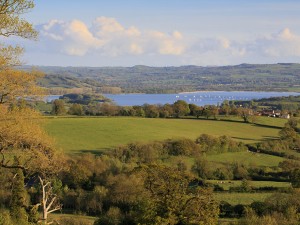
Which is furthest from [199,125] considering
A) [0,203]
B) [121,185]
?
[0,203]

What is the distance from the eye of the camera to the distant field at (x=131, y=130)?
5438 centimetres

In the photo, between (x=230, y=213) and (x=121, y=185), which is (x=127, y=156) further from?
(x=230, y=213)

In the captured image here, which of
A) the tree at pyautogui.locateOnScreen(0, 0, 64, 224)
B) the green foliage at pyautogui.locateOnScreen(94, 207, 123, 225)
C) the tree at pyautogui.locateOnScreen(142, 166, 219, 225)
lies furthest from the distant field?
the tree at pyautogui.locateOnScreen(0, 0, 64, 224)

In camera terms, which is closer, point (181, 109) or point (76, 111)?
point (181, 109)

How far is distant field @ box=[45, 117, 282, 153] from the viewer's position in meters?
54.4

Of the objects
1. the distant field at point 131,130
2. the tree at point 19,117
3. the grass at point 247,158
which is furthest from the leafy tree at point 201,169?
the tree at point 19,117

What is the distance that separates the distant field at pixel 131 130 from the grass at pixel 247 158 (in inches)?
274

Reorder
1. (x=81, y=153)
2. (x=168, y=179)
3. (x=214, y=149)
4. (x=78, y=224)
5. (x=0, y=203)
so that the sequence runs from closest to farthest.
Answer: (x=168, y=179)
(x=78, y=224)
(x=0, y=203)
(x=81, y=153)
(x=214, y=149)

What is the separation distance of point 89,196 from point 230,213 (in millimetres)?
11361

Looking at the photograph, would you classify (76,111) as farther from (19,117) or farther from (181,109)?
(19,117)

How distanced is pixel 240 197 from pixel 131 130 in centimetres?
3016

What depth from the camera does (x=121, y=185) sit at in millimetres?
32688

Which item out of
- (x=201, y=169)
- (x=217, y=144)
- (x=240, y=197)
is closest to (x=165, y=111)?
(x=217, y=144)

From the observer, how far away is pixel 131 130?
61.5 m
